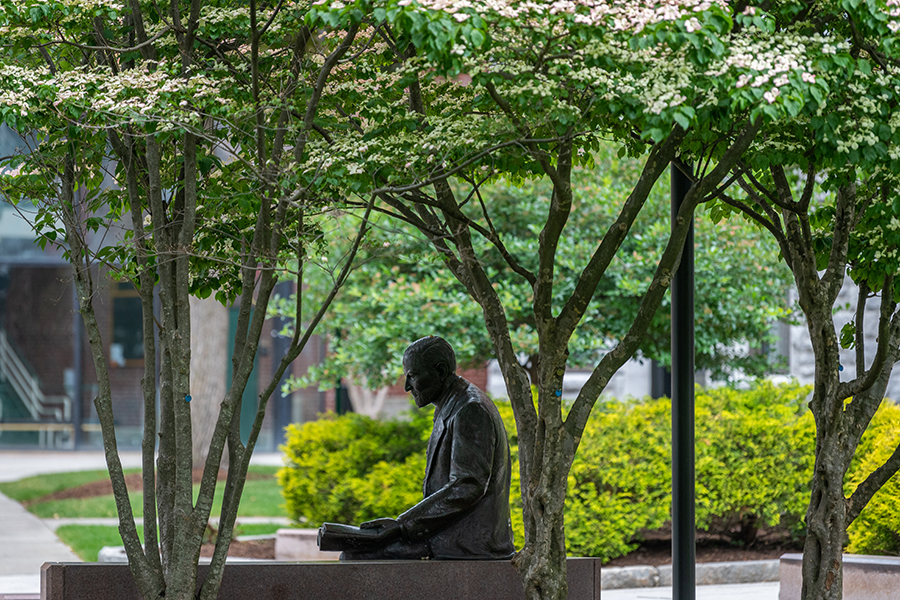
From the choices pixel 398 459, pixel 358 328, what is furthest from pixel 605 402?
pixel 358 328

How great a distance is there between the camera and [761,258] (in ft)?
37.0

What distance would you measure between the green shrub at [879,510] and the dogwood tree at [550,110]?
4.11 m

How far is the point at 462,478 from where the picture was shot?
215 inches

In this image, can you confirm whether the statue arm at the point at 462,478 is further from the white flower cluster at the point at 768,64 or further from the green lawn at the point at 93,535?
the green lawn at the point at 93,535

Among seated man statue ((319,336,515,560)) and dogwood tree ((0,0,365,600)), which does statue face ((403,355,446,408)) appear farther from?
dogwood tree ((0,0,365,600))

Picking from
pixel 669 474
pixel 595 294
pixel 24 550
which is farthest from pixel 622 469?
pixel 24 550

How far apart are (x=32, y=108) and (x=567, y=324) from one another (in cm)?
273

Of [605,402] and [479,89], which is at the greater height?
[479,89]

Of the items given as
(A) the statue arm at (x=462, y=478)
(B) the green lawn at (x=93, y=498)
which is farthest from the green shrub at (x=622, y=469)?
(A) the statue arm at (x=462, y=478)

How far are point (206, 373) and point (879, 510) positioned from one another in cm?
988

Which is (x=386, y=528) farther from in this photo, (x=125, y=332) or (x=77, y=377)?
→ (x=125, y=332)

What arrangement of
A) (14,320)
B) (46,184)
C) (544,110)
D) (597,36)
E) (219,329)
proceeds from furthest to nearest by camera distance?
(14,320) → (219,329) → (46,184) → (544,110) → (597,36)

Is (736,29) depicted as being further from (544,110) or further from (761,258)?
(761,258)

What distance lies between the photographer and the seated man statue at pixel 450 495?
5.52m
